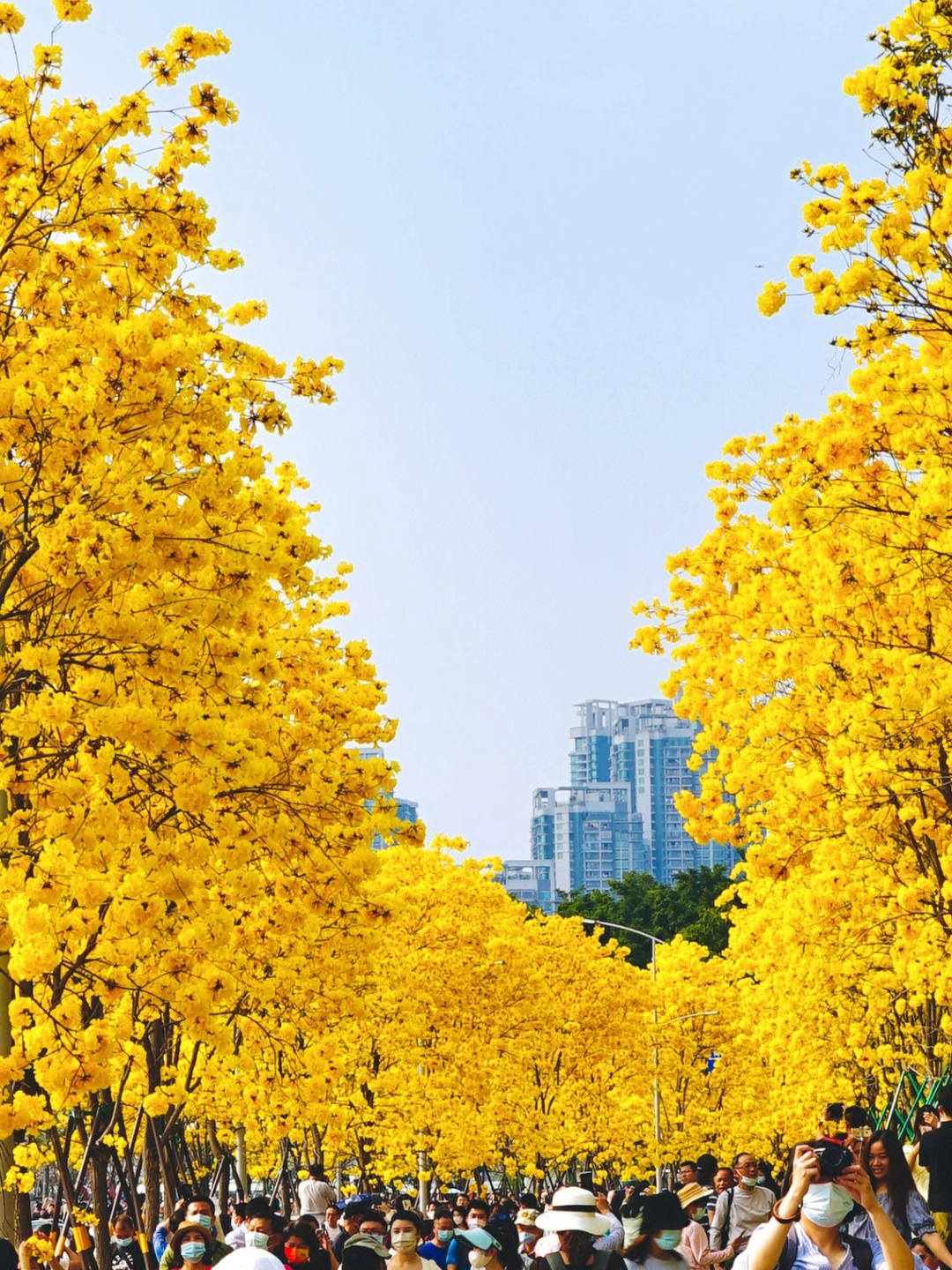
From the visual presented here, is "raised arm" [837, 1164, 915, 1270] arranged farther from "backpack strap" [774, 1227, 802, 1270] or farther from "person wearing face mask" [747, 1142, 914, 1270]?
"backpack strap" [774, 1227, 802, 1270]

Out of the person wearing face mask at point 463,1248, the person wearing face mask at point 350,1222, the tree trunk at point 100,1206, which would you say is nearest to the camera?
the person wearing face mask at point 350,1222

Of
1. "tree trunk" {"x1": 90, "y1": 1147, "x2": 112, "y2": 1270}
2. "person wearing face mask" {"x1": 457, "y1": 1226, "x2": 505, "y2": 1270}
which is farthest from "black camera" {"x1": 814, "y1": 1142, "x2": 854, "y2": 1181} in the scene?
"tree trunk" {"x1": 90, "y1": 1147, "x2": 112, "y2": 1270}

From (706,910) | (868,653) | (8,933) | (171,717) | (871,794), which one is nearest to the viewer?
(8,933)

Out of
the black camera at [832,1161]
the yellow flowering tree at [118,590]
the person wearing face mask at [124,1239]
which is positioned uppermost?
the yellow flowering tree at [118,590]

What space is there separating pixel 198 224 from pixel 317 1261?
642 centimetres

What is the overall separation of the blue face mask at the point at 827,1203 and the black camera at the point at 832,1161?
0.20 feet

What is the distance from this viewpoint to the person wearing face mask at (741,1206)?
12586mm

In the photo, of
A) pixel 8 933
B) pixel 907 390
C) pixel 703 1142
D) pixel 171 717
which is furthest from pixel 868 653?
pixel 703 1142

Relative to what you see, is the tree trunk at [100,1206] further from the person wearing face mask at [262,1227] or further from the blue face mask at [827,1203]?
the blue face mask at [827,1203]

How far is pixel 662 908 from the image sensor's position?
8650 centimetres

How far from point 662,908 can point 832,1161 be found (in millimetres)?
82138

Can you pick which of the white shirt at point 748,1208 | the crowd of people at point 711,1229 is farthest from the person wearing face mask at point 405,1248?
the white shirt at point 748,1208

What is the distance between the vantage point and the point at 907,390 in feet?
38.8

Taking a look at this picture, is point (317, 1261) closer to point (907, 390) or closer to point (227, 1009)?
point (227, 1009)
